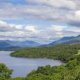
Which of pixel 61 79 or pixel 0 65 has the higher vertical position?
pixel 0 65

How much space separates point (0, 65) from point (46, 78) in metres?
12.3

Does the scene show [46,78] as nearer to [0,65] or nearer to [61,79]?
[61,79]

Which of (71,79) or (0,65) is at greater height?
(0,65)

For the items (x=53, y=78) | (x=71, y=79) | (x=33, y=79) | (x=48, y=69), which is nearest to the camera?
(x=33, y=79)

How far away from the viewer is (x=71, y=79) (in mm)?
65438

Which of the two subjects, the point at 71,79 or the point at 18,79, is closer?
the point at 18,79

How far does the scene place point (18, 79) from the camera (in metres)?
59.9

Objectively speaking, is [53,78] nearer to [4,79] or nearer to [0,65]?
[4,79]

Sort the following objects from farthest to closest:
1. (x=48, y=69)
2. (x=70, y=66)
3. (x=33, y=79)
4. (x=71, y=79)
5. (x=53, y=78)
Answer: (x=70, y=66), (x=48, y=69), (x=71, y=79), (x=53, y=78), (x=33, y=79)

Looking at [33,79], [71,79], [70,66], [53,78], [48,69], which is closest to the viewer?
[33,79]

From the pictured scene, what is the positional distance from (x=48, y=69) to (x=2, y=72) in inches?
772

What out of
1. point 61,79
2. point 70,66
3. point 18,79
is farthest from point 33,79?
point 70,66

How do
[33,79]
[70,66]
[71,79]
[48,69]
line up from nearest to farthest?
[33,79] < [71,79] < [48,69] < [70,66]

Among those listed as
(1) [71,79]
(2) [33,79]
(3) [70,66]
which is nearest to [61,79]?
(1) [71,79]
